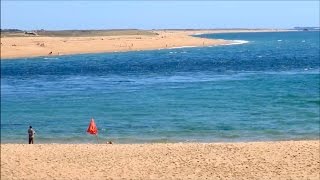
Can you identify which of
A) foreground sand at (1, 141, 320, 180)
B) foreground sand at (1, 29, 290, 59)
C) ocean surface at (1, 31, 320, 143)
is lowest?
foreground sand at (1, 29, 290, 59)

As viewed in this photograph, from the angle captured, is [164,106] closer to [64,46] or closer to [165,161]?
[165,161]

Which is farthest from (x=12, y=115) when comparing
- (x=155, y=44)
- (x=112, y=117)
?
(x=155, y=44)

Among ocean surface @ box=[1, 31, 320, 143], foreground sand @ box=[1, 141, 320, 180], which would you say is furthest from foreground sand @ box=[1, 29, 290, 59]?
foreground sand @ box=[1, 141, 320, 180]

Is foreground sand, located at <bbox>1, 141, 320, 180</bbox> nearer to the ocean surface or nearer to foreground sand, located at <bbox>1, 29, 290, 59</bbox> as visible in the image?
the ocean surface

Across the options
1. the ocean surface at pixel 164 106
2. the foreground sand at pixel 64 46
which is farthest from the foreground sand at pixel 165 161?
the foreground sand at pixel 64 46

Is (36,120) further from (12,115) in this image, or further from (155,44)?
(155,44)

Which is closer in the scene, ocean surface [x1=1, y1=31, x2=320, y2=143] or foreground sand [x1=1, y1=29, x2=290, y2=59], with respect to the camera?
ocean surface [x1=1, y1=31, x2=320, y2=143]

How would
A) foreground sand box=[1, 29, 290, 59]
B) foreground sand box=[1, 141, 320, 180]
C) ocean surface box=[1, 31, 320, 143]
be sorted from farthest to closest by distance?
foreground sand box=[1, 29, 290, 59], ocean surface box=[1, 31, 320, 143], foreground sand box=[1, 141, 320, 180]

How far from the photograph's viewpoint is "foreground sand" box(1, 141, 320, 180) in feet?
55.8

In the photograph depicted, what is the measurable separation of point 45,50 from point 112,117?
7454 cm

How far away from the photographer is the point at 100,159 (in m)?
19.0

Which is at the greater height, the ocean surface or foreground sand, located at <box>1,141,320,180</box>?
foreground sand, located at <box>1,141,320,180</box>

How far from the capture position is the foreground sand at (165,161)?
1700cm

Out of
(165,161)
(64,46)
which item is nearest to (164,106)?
(165,161)
